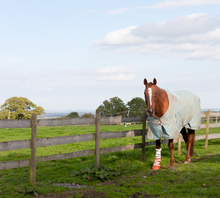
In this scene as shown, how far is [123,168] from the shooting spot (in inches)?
301

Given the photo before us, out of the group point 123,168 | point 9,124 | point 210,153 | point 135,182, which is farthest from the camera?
point 210,153

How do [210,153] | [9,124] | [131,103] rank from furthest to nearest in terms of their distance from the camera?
[131,103]
[210,153]
[9,124]

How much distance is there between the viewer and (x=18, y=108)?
112 feet

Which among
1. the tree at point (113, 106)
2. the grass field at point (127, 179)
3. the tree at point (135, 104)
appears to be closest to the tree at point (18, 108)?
the tree at point (113, 106)

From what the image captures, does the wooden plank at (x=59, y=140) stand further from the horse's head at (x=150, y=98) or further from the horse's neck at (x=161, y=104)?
the horse's neck at (x=161, y=104)

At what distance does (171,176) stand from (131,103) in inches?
1077

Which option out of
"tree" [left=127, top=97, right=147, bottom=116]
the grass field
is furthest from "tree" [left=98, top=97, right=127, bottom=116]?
the grass field

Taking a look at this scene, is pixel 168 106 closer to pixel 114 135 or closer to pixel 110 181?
pixel 114 135

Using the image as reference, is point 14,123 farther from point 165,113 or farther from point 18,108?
point 18,108

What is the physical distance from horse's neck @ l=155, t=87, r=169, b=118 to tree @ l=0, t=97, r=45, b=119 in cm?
2797

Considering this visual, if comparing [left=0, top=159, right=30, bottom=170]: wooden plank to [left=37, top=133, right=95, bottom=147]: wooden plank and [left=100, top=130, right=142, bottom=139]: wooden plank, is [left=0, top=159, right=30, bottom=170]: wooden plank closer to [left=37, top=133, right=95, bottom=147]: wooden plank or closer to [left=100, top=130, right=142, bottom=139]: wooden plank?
[left=37, top=133, right=95, bottom=147]: wooden plank

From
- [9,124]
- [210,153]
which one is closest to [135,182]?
[9,124]

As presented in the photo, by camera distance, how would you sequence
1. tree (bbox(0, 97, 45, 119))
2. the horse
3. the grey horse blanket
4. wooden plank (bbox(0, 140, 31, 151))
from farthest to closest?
1. tree (bbox(0, 97, 45, 119))
2. the grey horse blanket
3. the horse
4. wooden plank (bbox(0, 140, 31, 151))

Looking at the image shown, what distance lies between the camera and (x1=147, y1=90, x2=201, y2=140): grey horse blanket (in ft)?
25.7
